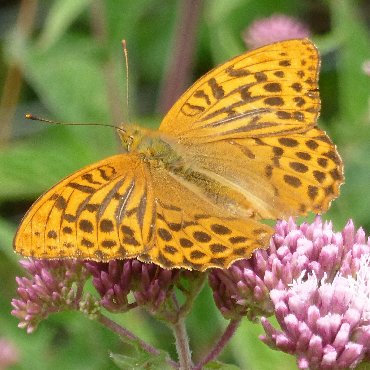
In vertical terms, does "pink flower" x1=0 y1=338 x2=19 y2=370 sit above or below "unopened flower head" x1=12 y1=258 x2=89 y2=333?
below

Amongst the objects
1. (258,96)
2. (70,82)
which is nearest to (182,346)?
(258,96)

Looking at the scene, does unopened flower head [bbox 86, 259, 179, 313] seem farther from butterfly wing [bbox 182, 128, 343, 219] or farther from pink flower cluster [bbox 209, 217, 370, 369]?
butterfly wing [bbox 182, 128, 343, 219]

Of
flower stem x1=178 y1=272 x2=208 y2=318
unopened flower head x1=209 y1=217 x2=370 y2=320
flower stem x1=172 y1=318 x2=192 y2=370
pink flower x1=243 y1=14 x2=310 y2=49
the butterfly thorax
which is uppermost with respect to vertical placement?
pink flower x1=243 y1=14 x2=310 y2=49

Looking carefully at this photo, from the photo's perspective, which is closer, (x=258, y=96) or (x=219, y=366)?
(x=219, y=366)

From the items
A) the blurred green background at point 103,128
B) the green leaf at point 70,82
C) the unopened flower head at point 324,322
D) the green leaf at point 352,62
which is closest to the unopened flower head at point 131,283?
the unopened flower head at point 324,322

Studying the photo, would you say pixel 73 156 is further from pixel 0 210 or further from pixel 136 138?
pixel 0 210

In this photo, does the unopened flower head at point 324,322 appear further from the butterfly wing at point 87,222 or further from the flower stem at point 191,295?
the butterfly wing at point 87,222

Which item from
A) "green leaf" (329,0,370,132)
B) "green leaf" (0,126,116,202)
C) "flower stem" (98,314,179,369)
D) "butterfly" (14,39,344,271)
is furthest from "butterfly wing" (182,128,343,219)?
"green leaf" (329,0,370,132)

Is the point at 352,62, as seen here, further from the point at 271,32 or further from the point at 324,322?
the point at 324,322
